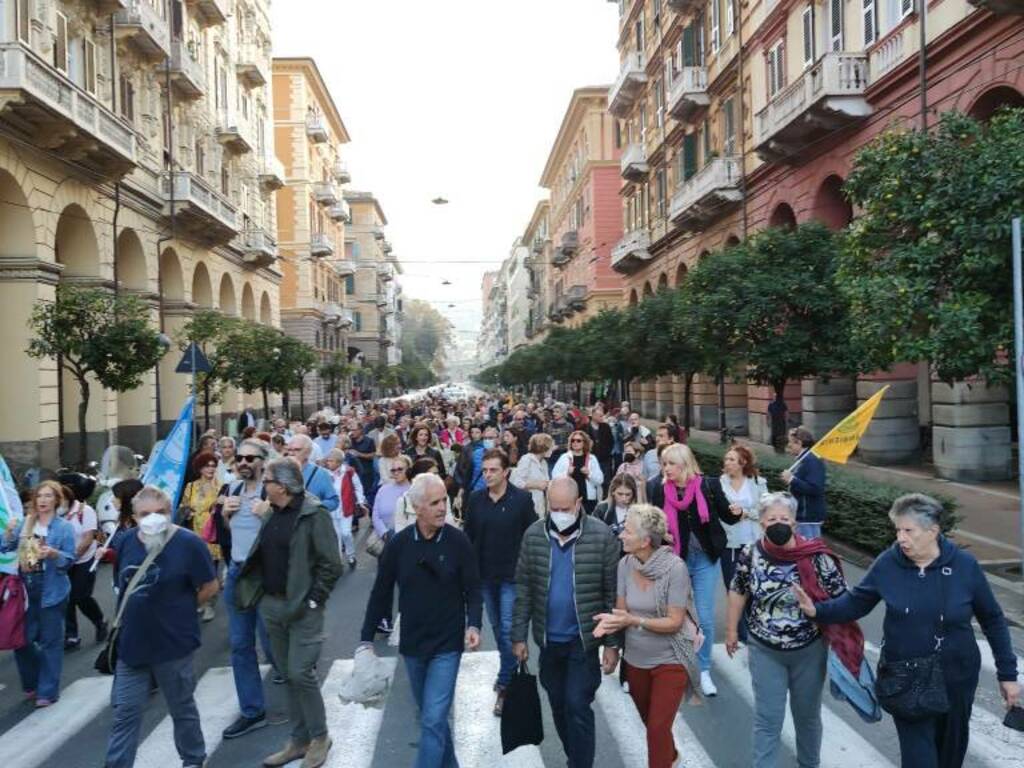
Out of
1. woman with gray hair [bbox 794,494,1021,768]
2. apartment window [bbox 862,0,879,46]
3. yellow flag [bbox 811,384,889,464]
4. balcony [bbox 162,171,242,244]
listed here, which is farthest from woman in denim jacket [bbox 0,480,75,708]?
balcony [bbox 162,171,242,244]

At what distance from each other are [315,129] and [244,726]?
5437 centimetres

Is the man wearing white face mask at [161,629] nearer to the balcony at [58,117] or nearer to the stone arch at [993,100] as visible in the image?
the balcony at [58,117]

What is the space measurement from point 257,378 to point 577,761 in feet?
82.2

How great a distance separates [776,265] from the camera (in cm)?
1895

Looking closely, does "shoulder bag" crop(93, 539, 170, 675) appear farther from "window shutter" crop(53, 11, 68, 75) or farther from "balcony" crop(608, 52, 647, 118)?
"balcony" crop(608, 52, 647, 118)

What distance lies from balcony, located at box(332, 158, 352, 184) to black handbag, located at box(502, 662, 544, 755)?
64.9m

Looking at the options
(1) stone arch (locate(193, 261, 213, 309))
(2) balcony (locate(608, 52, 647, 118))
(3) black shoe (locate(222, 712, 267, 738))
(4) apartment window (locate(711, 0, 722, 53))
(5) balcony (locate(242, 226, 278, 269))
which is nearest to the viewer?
(3) black shoe (locate(222, 712, 267, 738))

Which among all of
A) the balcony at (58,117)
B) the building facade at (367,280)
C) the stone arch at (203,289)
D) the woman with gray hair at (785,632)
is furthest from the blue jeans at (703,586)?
the building facade at (367,280)

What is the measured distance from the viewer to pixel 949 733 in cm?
414

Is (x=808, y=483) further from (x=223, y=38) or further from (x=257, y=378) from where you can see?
(x=223, y=38)

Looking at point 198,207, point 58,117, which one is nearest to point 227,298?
point 198,207

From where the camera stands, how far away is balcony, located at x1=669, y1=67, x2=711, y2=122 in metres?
32.2

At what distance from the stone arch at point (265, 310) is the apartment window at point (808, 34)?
2765 centimetres

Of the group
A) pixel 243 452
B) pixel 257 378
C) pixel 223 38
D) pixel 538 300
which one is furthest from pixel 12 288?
pixel 538 300
